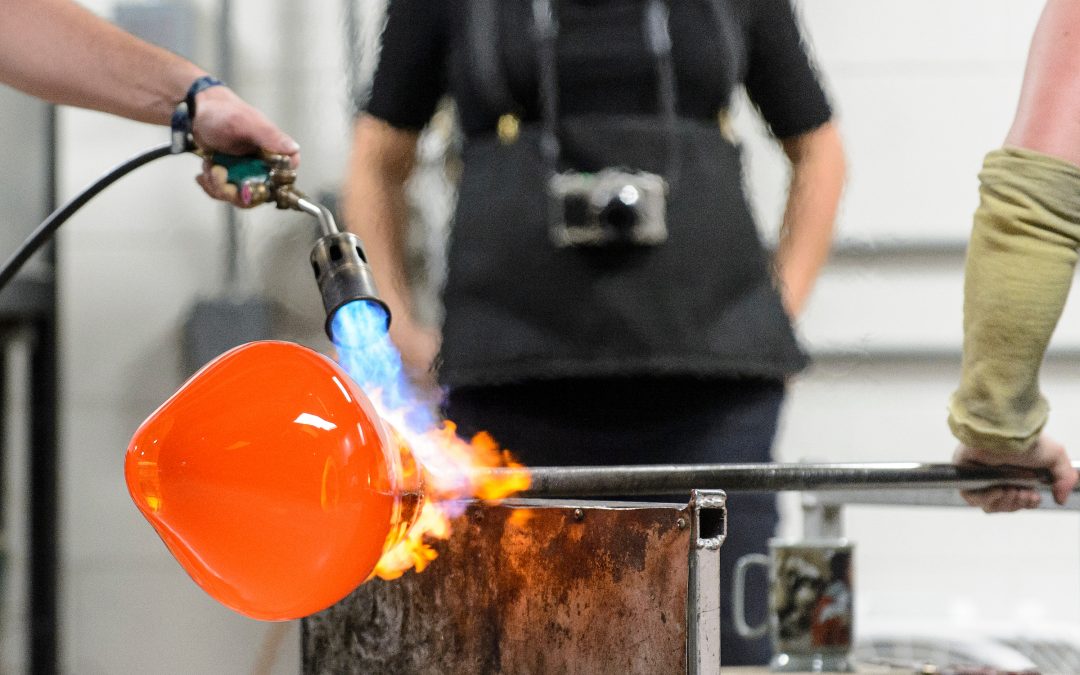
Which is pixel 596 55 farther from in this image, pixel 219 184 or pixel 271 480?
pixel 271 480

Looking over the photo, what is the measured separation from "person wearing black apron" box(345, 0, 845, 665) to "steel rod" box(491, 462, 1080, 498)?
0.27 meters

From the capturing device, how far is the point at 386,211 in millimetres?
1113

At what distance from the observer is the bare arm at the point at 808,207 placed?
1104 mm

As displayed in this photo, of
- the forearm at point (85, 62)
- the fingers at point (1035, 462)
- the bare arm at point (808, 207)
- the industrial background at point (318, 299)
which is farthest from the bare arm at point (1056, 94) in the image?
the industrial background at point (318, 299)

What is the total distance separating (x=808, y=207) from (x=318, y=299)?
2.68 feet

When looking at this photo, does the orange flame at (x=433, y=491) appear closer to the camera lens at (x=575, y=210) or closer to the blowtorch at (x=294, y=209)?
the blowtorch at (x=294, y=209)

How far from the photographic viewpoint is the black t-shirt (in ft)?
3.18

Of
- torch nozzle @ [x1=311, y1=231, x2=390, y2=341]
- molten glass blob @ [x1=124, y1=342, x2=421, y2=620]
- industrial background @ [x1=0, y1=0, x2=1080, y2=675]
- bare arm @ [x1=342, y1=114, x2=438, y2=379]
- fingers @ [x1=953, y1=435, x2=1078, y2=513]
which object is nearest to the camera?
molten glass blob @ [x1=124, y1=342, x2=421, y2=620]

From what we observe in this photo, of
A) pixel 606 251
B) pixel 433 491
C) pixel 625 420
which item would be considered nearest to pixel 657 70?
pixel 606 251

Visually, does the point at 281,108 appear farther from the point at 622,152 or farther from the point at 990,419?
the point at 990,419

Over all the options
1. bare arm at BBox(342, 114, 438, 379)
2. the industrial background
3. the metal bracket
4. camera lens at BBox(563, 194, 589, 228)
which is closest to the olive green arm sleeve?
the metal bracket

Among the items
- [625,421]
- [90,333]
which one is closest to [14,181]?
[90,333]

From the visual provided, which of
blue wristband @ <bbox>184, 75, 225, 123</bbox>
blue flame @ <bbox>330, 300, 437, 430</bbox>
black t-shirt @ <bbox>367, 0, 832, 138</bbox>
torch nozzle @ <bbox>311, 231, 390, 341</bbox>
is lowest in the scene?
blue flame @ <bbox>330, 300, 437, 430</bbox>

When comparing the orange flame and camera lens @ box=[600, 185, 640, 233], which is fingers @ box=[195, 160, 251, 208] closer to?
the orange flame
